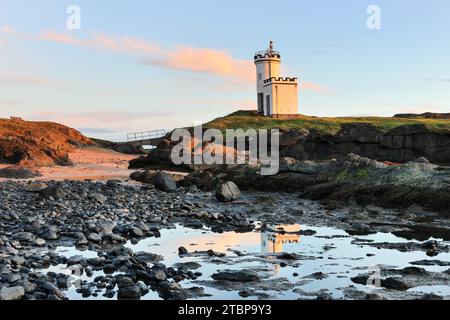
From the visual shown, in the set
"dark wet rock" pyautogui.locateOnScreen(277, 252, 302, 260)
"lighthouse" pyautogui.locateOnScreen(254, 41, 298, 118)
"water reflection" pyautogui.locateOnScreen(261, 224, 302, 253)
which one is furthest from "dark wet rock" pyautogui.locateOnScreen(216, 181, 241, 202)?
"lighthouse" pyautogui.locateOnScreen(254, 41, 298, 118)

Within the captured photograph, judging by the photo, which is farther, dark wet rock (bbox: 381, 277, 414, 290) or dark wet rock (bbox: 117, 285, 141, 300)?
dark wet rock (bbox: 381, 277, 414, 290)

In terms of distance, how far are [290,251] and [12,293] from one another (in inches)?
258

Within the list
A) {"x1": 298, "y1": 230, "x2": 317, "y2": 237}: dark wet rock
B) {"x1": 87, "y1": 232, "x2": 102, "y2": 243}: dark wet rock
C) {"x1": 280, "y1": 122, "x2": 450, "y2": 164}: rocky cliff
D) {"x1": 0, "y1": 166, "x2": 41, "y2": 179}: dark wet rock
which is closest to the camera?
{"x1": 87, "y1": 232, "x2": 102, "y2": 243}: dark wet rock

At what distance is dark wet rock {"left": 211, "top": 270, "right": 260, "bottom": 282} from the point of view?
→ 950cm

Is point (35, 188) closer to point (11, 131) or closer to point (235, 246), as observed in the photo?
point (235, 246)

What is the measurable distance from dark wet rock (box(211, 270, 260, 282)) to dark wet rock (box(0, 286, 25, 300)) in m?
3.36

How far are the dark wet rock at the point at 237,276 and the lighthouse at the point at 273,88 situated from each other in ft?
215

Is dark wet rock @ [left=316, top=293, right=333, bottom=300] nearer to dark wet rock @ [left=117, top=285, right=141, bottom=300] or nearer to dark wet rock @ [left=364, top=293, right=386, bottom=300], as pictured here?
dark wet rock @ [left=364, top=293, right=386, bottom=300]

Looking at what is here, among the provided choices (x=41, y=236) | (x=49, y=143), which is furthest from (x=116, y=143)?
(x=41, y=236)

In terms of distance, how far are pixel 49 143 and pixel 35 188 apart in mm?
25955

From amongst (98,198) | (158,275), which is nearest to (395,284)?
(158,275)

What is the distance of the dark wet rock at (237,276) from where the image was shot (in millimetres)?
9500

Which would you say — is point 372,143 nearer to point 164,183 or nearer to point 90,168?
point 90,168

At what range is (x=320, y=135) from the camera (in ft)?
172
